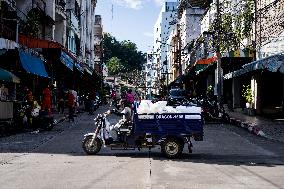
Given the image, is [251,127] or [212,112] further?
[212,112]

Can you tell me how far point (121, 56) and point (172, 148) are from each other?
13282 centimetres

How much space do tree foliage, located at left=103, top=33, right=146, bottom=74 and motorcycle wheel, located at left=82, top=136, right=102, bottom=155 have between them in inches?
4996

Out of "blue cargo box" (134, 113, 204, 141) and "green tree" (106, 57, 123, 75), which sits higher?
"green tree" (106, 57, 123, 75)

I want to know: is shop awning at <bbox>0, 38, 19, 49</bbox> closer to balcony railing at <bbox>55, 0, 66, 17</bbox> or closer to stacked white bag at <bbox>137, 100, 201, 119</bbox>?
stacked white bag at <bbox>137, 100, 201, 119</bbox>

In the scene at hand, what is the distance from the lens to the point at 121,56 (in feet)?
472

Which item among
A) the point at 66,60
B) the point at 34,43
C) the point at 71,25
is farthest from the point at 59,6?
the point at 34,43

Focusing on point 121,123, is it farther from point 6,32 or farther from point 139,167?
point 6,32

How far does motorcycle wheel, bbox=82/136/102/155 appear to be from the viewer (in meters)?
12.4

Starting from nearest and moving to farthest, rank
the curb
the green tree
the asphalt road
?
the asphalt road < the curb < the green tree

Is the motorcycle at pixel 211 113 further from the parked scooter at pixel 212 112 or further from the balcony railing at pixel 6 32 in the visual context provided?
the balcony railing at pixel 6 32

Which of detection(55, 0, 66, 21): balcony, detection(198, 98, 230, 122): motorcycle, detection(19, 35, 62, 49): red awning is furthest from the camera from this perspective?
detection(55, 0, 66, 21): balcony

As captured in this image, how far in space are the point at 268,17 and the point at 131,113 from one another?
18215 mm

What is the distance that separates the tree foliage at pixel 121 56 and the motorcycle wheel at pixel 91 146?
126892 mm

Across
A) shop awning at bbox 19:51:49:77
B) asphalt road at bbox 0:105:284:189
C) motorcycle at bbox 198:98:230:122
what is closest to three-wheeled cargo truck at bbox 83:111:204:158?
asphalt road at bbox 0:105:284:189
